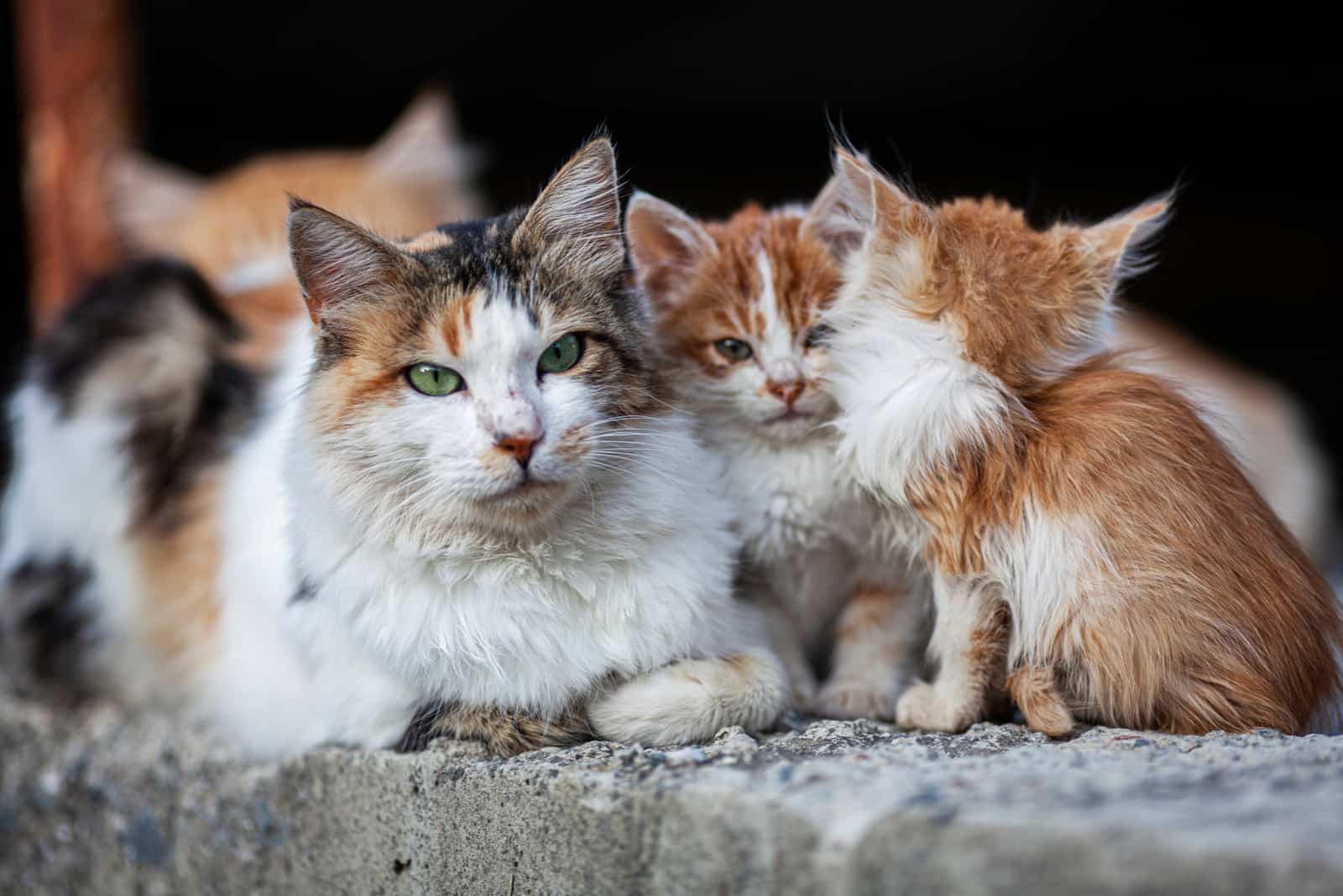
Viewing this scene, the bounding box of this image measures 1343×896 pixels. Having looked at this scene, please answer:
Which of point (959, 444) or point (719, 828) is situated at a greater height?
point (959, 444)

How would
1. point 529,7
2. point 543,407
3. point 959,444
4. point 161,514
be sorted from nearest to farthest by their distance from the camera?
point 543,407, point 959,444, point 161,514, point 529,7

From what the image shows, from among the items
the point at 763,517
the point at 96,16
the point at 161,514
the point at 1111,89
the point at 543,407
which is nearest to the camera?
the point at 543,407

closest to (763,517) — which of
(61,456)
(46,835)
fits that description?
(61,456)

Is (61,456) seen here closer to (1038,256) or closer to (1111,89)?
(1038,256)

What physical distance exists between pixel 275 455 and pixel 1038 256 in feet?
4.66

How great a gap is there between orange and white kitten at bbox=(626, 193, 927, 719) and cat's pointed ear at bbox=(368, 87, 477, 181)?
189 centimetres

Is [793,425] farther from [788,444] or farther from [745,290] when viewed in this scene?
[745,290]

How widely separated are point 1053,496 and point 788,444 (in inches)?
18.4

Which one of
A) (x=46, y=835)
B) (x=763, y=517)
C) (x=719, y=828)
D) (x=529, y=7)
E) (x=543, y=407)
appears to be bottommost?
(x=46, y=835)

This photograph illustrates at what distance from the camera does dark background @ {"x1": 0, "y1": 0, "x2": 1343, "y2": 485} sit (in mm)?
4852

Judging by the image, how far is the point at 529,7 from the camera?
4785 millimetres

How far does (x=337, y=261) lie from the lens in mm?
1712

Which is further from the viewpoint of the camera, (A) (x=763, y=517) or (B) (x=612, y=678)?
(A) (x=763, y=517)

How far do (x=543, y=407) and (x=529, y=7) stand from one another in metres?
3.66
